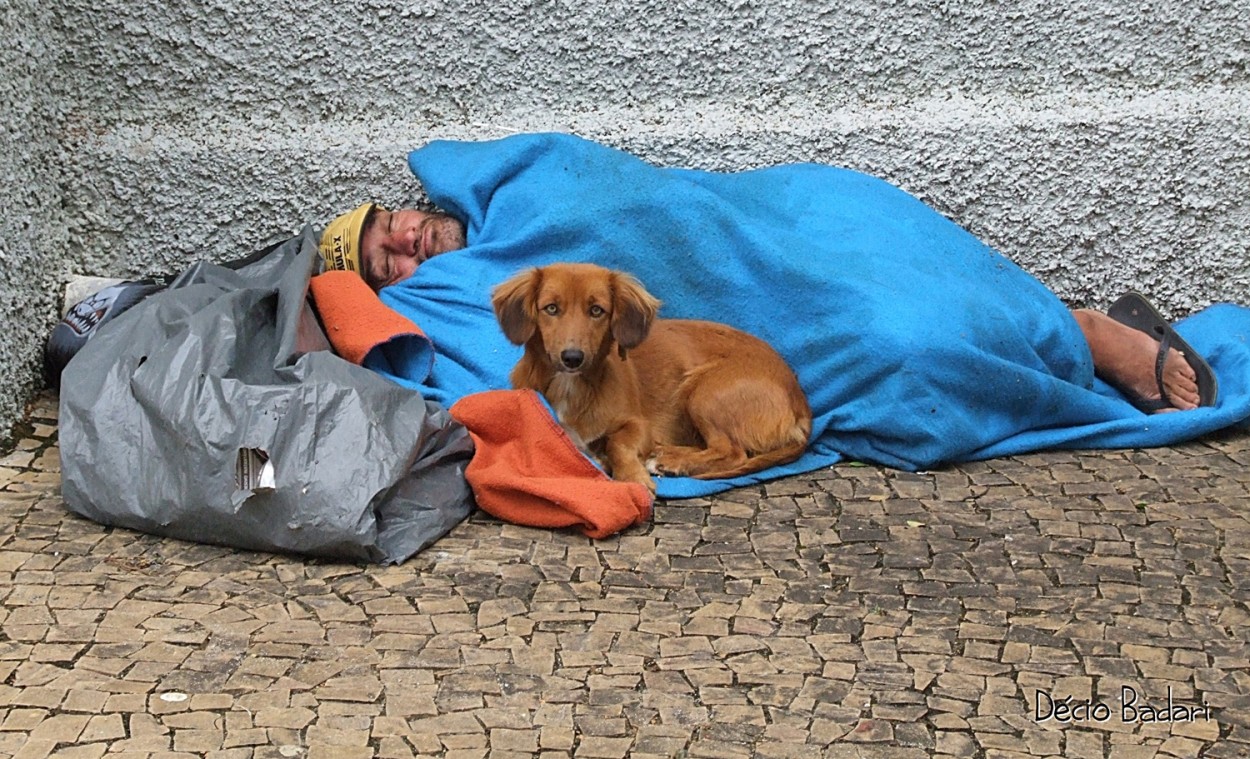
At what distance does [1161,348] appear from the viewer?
543 cm

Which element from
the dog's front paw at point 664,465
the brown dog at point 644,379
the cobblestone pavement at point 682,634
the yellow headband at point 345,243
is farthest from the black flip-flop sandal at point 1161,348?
the yellow headband at point 345,243

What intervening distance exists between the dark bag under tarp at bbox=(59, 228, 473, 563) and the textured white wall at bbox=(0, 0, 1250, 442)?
137 centimetres

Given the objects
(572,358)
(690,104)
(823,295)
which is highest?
(690,104)

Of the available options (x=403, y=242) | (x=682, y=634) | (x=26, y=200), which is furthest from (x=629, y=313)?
(x=26, y=200)

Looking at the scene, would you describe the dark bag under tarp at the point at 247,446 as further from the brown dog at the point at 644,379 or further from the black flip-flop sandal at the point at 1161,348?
the black flip-flop sandal at the point at 1161,348

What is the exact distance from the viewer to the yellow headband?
5.33m

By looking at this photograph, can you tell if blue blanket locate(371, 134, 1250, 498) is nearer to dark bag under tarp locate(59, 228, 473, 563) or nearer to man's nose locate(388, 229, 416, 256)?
man's nose locate(388, 229, 416, 256)

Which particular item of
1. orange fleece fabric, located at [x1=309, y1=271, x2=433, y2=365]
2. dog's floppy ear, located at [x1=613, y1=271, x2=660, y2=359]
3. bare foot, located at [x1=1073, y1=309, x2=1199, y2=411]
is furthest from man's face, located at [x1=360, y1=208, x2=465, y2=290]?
bare foot, located at [x1=1073, y1=309, x2=1199, y2=411]

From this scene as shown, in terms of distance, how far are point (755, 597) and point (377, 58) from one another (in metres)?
3.11

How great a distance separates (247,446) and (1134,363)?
11.8 ft

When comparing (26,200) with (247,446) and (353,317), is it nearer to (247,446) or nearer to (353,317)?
(353,317)

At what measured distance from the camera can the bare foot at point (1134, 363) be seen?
5344mm

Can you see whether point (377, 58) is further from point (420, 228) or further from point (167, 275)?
point (167, 275)

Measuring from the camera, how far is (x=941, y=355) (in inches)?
191
